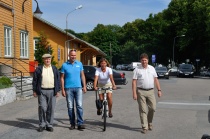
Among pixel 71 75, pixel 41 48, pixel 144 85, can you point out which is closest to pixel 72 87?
pixel 71 75

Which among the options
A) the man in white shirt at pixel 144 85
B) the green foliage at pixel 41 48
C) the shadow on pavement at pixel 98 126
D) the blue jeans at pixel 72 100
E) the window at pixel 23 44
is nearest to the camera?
the man in white shirt at pixel 144 85

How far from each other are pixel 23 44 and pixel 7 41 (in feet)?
7.83

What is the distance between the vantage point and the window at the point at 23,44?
21.9m

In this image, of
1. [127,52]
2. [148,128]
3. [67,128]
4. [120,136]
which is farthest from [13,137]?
[127,52]

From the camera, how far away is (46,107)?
324 inches

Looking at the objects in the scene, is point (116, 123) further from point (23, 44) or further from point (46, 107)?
point (23, 44)

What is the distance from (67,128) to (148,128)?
187 cm

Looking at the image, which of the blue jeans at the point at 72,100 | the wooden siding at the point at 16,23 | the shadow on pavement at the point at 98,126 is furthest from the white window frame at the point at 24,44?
the blue jeans at the point at 72,100

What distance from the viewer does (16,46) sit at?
68.1 ft

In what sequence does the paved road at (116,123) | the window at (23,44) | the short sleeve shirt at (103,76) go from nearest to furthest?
the paved road at (116,123)
the short sleeve shirt at (103,76)
the window at (23,44)

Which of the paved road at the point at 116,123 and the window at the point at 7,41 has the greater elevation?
the window at the point at 7,41

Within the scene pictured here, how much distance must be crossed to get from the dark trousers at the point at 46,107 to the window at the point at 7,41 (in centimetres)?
1229

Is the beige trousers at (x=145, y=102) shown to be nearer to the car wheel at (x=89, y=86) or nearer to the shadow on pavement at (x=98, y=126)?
the shadow on pavement at (x=98, y=126)

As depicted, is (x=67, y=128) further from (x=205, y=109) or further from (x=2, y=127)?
(x=205, y=109)
